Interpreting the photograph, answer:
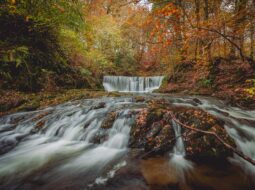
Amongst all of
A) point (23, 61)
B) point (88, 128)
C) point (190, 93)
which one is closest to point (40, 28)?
point (23, 61)

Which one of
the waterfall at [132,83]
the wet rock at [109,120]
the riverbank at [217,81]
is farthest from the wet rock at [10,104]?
the riverbank at [217,81]

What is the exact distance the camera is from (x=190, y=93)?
8938 millimetres

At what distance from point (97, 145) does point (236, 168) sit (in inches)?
104

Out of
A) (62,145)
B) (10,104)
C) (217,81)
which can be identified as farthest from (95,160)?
(217,81)

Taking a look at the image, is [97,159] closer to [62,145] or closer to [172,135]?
[62,145]

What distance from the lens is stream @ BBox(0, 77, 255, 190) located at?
2502 mm

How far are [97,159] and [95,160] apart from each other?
4 centimetres

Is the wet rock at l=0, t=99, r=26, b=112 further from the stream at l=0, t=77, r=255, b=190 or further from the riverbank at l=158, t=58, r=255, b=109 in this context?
the riverbank at l=158, t=58, r=255, b=109

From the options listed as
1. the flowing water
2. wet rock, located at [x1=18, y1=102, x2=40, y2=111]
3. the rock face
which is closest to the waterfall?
wet rock, located at [x1=18, y1=102, x2=40, y2=111]

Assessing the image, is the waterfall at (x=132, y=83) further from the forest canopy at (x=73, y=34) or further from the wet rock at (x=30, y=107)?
the wet rock at (x=30, y=107)

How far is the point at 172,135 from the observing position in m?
3.51

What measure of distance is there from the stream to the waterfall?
307 inches

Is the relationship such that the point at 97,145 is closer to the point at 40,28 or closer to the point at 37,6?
the point at 37,6

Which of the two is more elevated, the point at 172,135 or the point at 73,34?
the point at 73,34
